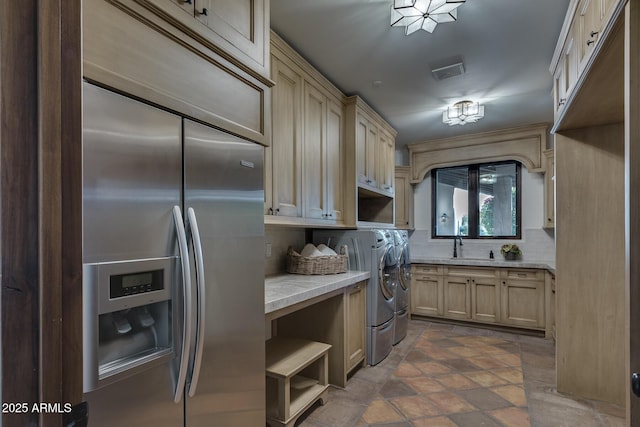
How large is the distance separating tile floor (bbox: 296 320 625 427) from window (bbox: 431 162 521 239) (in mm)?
1682

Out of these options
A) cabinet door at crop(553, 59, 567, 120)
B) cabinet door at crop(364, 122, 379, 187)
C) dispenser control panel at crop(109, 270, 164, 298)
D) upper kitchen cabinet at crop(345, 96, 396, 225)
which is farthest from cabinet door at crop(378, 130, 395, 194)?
dispenser control panel at crop(109, 270, 164, 298)

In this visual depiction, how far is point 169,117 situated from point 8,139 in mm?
726

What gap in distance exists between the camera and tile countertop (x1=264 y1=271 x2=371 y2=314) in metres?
1.93

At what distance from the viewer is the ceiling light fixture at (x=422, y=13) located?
1.87 m

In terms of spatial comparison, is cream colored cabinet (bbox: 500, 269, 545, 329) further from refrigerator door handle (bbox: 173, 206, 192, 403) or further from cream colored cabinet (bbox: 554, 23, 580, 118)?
refrigerator door handle (bbox: 173, 206, 192, 403)

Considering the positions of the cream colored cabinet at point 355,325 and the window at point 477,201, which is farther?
the window at point 477,201

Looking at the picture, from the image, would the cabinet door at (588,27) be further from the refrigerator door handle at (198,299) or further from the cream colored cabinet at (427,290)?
the cream colored cabinet at (427,290)

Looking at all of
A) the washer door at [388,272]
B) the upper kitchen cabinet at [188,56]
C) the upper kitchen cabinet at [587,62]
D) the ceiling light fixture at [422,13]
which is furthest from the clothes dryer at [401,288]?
the upper kitchen cabinet at [188,56]

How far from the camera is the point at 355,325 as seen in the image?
9.53 ft

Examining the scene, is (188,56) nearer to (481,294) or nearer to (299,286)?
(299,286)

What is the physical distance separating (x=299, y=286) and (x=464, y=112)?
2.58m

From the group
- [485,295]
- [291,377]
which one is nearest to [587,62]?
[291,377]

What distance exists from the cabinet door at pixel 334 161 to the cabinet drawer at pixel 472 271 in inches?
82.1

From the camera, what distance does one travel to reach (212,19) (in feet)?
4.44
